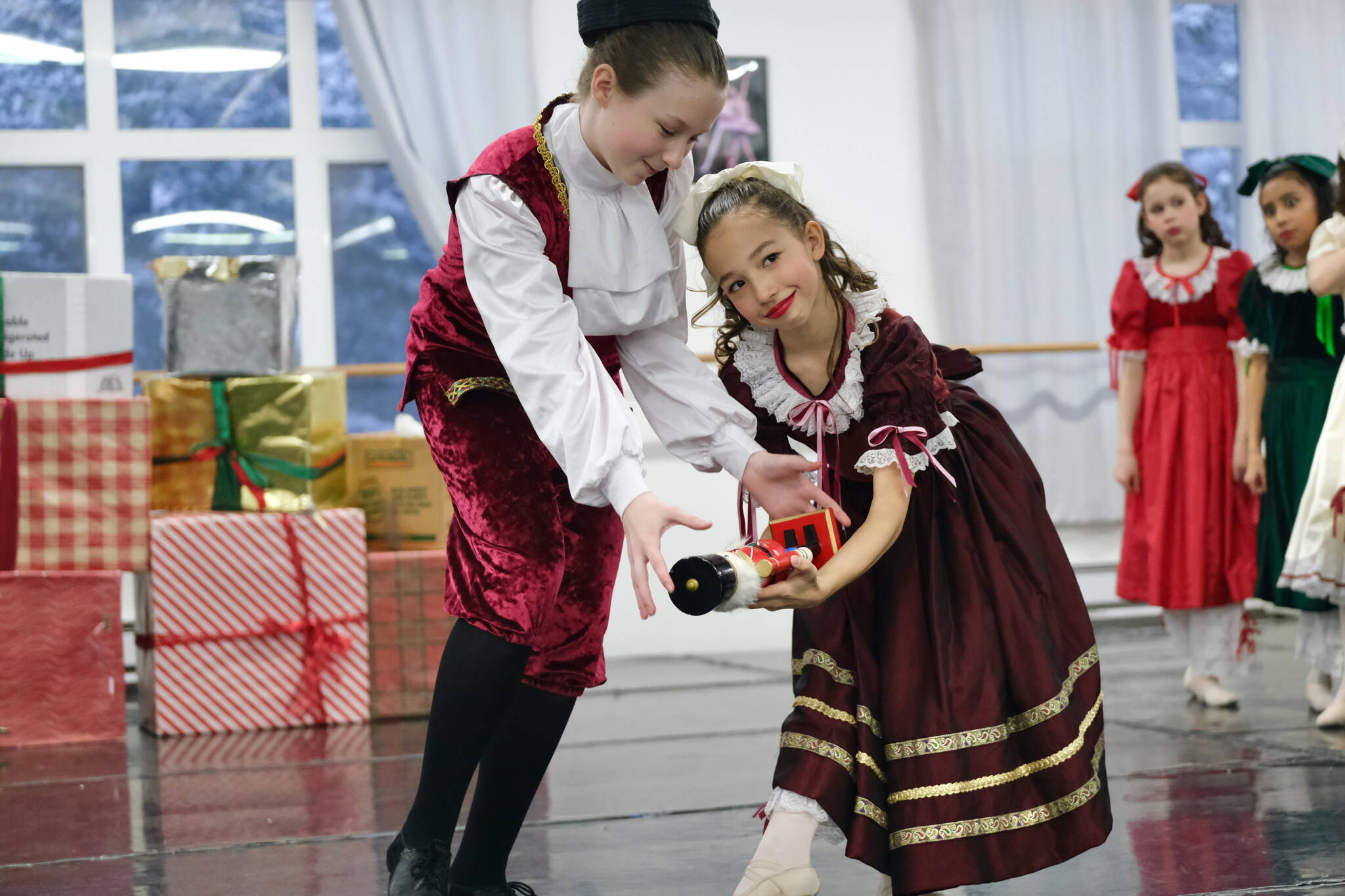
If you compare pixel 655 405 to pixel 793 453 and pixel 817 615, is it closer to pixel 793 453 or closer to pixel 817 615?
pixel 793 453

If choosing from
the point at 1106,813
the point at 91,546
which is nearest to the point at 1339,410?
the point at 1106,813

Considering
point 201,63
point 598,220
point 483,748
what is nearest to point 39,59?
point 201,63

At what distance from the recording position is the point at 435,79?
4.23 m

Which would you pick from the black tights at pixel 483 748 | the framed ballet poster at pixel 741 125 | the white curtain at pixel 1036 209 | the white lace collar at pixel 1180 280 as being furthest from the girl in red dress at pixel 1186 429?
the black tights at pixel 483 748

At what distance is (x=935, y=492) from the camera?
1.62 meters

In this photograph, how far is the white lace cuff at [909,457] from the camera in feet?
4.98

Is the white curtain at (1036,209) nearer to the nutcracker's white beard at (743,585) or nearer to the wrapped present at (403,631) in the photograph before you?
the wrapped present at (403,631)

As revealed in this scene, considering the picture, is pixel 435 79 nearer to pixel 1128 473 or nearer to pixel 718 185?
pixel 1128 473

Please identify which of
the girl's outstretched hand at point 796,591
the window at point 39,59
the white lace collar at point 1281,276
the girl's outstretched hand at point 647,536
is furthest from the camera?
the window at point 39,59

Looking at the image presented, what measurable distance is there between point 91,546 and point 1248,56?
4131 millimetres

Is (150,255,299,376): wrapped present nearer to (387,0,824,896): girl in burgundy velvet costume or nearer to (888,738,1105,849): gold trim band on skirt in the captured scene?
(387,0,824,896): girl in burgundy velvet costume

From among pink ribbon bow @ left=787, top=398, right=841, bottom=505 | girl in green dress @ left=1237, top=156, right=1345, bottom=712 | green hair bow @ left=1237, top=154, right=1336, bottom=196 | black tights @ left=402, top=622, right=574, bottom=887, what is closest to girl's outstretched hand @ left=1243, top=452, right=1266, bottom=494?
girl in green dress @ left=1237, top=156, right=1345, bottom=712

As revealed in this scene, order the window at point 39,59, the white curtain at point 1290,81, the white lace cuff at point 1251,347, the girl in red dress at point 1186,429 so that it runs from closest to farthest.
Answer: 1. the white lace cuff at point 1251,347
2. the girl in red dress at point 1186,429
3. the window at point 39,59
4. the white curtain at point 1290,81

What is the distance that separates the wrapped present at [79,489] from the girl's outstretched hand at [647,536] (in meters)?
2.22
